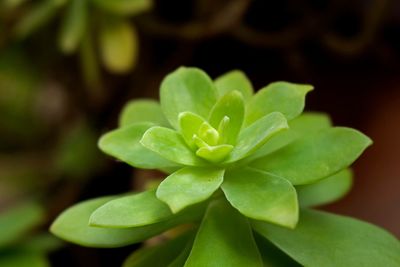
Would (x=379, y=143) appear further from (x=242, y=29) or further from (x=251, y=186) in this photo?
(x=251, y=186)

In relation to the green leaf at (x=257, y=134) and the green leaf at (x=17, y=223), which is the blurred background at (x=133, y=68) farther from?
the green leaf at (x=257, y=134)

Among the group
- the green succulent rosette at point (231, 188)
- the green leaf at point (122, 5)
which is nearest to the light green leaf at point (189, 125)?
the green succulent rosette at point (231, 188)

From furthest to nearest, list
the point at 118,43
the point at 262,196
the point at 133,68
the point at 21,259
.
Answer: the point at 133,68, the point at 118,43, the point at 21,259, the point at 262,196

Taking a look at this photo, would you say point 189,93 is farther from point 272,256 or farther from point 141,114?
point 272,256

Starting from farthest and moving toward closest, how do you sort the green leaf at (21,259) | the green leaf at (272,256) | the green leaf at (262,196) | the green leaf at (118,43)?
the green leaf at (118,43), the green leaf at (21,259), the green leaf at (272,256), the green leaf at (262,196)

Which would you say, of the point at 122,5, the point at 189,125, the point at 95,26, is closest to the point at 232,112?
the point at 189,125

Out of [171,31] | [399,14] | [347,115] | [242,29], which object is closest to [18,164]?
[171,31]
